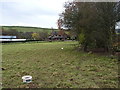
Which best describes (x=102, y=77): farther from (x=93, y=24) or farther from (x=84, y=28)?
(x=84, y=28)

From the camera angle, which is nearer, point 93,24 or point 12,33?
point 93,24

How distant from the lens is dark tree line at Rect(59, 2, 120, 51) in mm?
8656

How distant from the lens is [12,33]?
1706 inches

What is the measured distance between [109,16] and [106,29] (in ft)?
2.84

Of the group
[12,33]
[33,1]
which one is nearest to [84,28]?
[33,1]

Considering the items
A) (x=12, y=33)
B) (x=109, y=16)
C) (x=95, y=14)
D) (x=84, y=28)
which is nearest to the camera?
(x=109, y=16)

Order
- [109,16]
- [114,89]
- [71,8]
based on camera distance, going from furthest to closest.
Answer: [71,8] → [109,16] → [114,89]

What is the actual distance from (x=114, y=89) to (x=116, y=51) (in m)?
6.03

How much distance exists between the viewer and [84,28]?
10844mm

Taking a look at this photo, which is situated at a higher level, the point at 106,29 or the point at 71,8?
the point at 71,8

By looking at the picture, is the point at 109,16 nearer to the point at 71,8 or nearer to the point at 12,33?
the point at 71,8

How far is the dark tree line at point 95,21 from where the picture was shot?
28.4 ft

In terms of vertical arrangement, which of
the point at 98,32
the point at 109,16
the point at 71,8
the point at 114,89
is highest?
the point at 71,8

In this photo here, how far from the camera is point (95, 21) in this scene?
9453 mm
